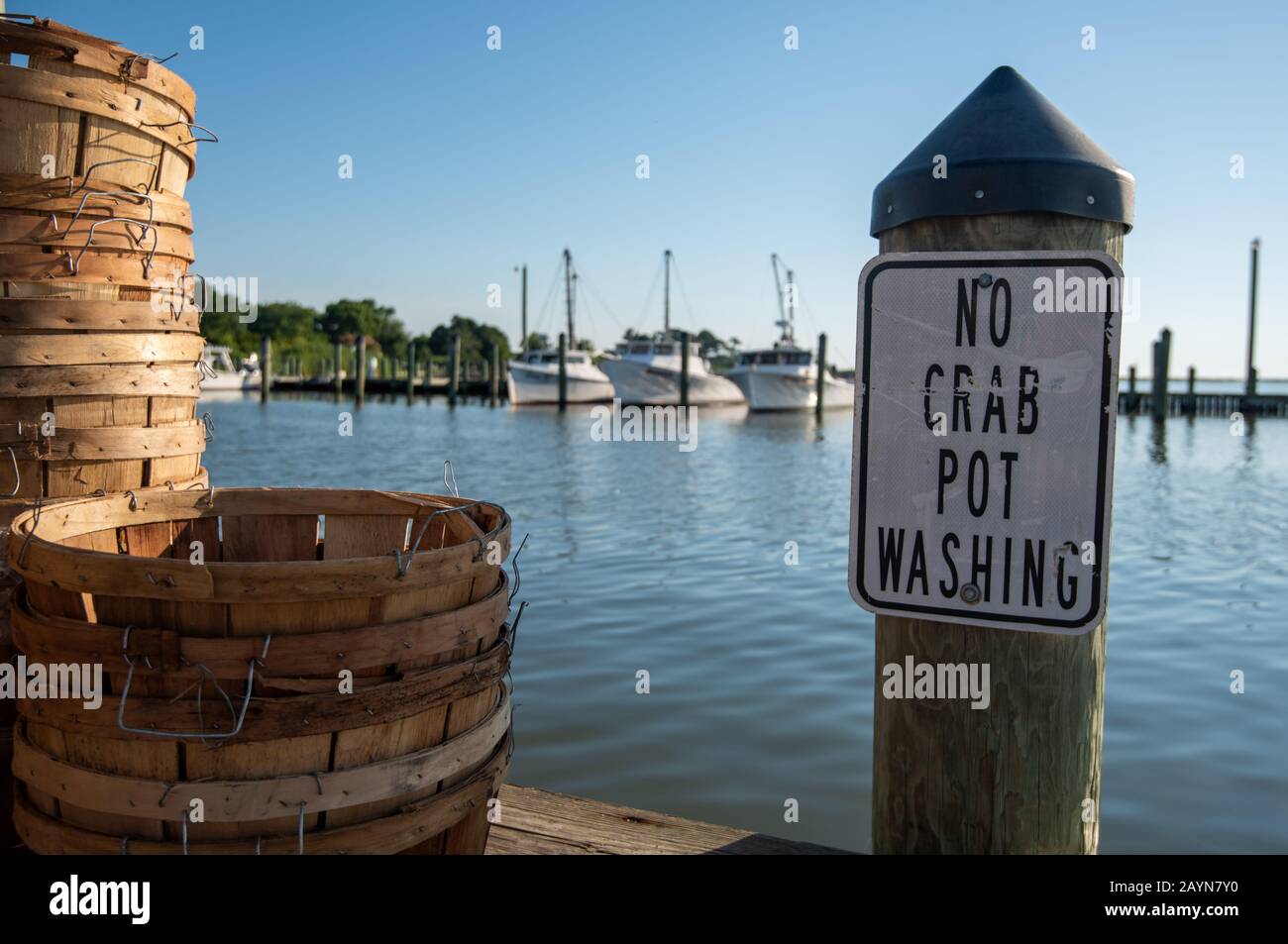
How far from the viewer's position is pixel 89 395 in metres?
3.34

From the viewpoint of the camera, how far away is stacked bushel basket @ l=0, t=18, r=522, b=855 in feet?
7.34

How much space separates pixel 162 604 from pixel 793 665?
233 inches

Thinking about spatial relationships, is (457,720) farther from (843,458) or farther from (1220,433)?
(1220,433)

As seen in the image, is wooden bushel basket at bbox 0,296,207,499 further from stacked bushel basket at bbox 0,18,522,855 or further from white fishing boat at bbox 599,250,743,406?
white fishing boat at bbox 599,250,743,406

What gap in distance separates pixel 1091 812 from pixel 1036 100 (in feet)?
4.46

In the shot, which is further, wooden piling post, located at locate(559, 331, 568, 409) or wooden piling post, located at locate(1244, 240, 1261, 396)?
wooden piling post, located at locate(559, 331, 568, 409)

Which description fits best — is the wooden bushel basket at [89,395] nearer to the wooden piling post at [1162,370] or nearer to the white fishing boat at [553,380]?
the wooden piling post at [1162,370]

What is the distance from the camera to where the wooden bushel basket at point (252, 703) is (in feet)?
7.31

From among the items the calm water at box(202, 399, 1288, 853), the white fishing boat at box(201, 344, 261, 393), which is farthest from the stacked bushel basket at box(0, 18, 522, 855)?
the white fishing boat at box(201, 344, 261, 393)

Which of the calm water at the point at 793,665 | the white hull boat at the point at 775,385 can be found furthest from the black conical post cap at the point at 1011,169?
the white hull boat at the point at 775,385

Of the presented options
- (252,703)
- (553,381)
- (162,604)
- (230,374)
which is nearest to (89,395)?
(162,604)

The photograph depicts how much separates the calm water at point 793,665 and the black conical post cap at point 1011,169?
397 cm

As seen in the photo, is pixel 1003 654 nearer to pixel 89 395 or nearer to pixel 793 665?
pixel 89 395

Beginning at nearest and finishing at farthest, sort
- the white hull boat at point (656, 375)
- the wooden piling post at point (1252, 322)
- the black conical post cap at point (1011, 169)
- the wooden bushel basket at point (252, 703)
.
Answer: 1. the black conical post cap at point (1011, 169)
2. the wooden bushel basket at point (252, 703)
3. the wooden piling post at point (1252, 322)
4. the white hull boat at point (656, 375)
